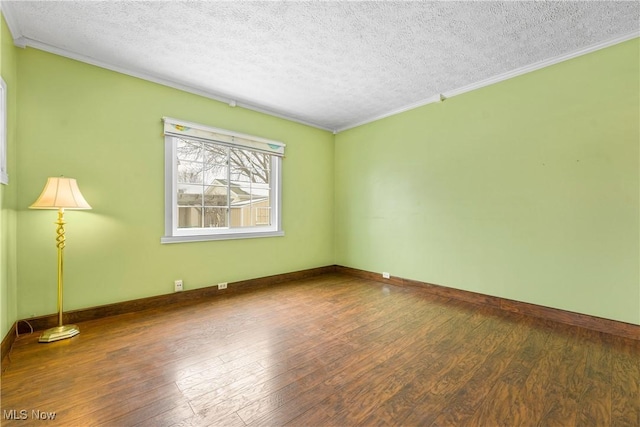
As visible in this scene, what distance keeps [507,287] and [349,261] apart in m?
2.39

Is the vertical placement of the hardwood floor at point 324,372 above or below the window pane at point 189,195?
below

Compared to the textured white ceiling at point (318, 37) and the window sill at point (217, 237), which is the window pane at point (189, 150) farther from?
the window sill at point (217, 237)

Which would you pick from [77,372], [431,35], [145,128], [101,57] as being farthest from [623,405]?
[101,57]

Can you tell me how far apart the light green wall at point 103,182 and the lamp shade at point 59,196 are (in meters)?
0.36

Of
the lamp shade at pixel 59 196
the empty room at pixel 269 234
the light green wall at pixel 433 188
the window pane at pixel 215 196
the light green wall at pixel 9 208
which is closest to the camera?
the empty room at pixel 269 234

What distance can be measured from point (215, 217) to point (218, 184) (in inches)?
17.9

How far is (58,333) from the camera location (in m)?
2.31

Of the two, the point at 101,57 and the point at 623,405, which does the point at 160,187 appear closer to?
the point at 101,57

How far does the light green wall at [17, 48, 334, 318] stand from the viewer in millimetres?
2447

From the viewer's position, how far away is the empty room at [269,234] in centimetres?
170

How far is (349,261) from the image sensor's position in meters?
4.81

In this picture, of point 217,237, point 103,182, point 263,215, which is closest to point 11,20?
point 103,182

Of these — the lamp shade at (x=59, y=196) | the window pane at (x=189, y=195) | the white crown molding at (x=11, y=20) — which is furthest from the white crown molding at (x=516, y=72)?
the white crown molding at (x=11, y=20)

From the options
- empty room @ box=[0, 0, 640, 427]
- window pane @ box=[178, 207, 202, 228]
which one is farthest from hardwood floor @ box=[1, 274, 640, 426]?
window pane @ box=[178, 207, 202, 228]
